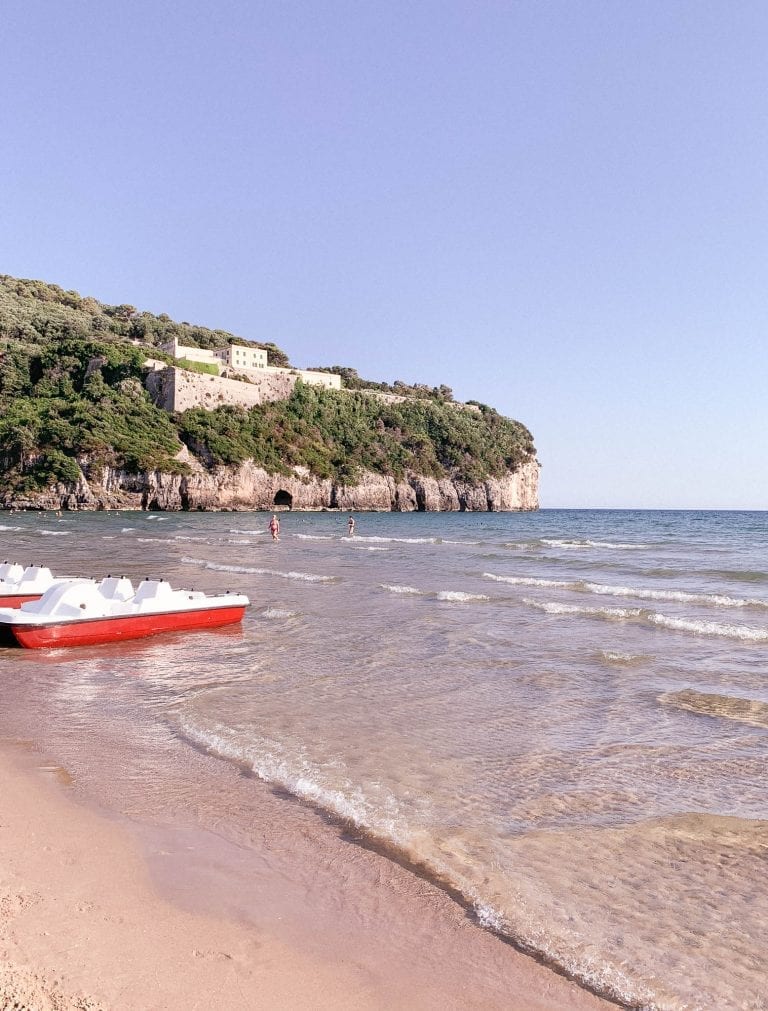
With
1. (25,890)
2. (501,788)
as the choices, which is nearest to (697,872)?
(501,788)

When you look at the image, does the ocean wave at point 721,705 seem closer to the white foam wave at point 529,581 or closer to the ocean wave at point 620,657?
the ocean wave at point 620,657

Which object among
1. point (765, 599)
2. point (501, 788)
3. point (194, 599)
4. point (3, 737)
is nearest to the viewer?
Answer: point (501, 788)

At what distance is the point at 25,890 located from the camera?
3.67 meters

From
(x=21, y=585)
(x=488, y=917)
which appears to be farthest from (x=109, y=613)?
(x=488, y=917)

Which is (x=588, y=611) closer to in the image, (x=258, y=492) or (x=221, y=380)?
(x=258, y=492)

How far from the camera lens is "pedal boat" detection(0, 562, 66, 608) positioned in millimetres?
13406

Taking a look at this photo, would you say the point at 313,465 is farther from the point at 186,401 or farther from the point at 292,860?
the point at 292,860

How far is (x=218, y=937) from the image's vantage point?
3412 millimetres

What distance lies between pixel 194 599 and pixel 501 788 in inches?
330

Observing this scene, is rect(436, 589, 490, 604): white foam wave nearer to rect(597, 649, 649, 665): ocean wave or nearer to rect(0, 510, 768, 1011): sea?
rect(0, 510, 768, 1011): sea

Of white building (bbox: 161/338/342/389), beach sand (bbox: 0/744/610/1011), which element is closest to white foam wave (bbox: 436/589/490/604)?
beach sand (bbox: 0/744/610/1011)

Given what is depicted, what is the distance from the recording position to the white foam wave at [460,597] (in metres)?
17.4

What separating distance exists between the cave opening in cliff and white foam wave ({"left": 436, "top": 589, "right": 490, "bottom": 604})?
2812 inches

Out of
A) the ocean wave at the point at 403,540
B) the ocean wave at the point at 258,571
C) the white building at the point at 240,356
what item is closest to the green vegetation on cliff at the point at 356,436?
the white building at the point at 240,356
